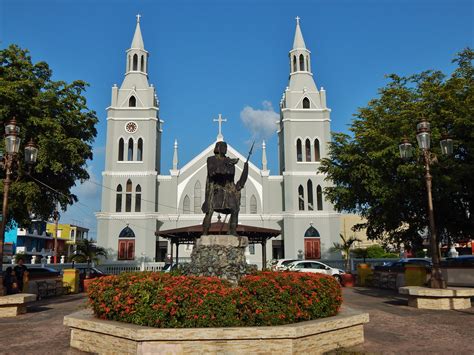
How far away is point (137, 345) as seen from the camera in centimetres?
657

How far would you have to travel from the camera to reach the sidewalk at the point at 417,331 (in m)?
7.62

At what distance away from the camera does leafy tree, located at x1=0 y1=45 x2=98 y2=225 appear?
19031 millimetres

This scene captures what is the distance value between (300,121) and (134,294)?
111ft

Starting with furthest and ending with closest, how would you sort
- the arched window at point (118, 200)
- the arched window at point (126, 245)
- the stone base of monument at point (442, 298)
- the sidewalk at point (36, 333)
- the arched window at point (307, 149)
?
the arched window at point (307, 149), the arched window at point (118, 200), the arched window at point (126, 245), the stone base of monument at point (442, 298), the sidewalk at point (36, 333)

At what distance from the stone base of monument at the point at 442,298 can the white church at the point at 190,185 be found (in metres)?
23.7

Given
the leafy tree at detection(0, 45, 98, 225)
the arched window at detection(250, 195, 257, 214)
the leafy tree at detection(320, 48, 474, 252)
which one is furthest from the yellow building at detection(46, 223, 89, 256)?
the leafy tree at detection(320, 48, 474, 252)

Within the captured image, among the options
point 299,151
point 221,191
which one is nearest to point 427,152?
point 221,191

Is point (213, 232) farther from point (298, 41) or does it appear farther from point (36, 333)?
point (298, 41)

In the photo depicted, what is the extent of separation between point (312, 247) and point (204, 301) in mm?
31048

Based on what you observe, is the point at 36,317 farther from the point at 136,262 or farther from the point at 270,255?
the point at 270,255

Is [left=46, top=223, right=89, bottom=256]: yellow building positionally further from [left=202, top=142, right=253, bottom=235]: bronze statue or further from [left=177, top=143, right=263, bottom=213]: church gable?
[left=202, top=142, right=253, bottom=235]: bronze statue

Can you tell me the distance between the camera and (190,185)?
3941cm

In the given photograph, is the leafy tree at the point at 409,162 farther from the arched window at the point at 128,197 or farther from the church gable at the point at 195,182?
the arched window at the point at 128,197

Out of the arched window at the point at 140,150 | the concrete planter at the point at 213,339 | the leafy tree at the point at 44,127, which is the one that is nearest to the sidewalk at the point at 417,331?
the concrete planter at the point at 213,339
